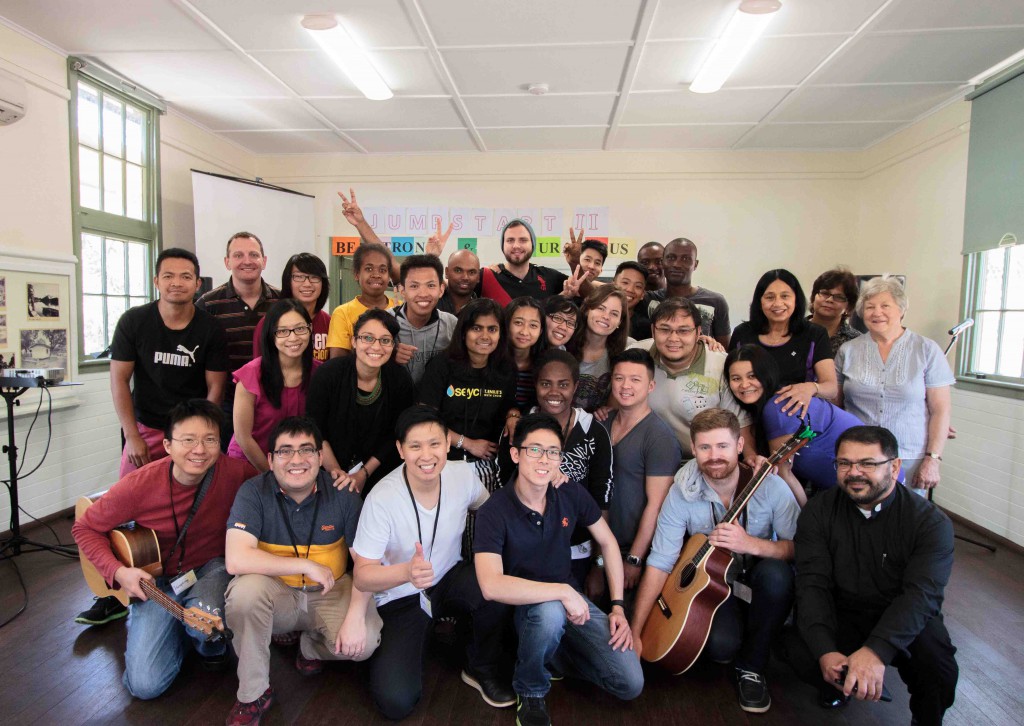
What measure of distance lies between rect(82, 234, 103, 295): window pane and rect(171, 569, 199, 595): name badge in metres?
3.18

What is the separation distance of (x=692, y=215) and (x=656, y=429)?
4.37m

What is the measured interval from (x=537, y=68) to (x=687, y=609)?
367cm

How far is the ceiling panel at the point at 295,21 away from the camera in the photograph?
3.20m

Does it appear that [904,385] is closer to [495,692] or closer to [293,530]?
[495,692]

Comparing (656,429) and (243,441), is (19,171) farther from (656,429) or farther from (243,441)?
(656,429)

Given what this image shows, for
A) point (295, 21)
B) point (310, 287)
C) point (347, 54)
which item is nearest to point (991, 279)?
point (310, 287)

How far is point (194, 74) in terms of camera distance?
4234 mm

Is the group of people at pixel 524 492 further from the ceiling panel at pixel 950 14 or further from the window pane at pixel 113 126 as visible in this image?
the window pane at pixel 113 126

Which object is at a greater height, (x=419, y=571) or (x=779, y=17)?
(x=779, y=17)

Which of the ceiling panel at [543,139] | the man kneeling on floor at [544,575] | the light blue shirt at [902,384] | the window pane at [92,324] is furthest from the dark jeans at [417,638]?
the ceiling panel at [543,139]

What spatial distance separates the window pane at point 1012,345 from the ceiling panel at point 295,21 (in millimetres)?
4580

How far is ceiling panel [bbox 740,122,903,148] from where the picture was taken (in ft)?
17.1

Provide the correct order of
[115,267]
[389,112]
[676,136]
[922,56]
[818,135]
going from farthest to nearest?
[676,136] → [818,135] → [389,112] → [115,267] → [922,56]

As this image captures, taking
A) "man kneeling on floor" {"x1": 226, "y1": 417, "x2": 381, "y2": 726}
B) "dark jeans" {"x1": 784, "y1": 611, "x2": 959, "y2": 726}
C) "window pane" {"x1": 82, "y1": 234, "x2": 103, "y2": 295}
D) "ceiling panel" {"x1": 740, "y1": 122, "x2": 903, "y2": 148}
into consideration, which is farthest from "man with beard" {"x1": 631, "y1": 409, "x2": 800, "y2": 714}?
"window pane" {"x1": 82, "y1": 234, "x2": 103, "y2": 295}
